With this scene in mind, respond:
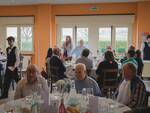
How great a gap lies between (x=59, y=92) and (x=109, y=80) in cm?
213

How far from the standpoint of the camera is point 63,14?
8.84m

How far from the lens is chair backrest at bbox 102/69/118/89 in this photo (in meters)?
4.93

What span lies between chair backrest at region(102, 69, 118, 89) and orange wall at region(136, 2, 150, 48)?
3.52 metres

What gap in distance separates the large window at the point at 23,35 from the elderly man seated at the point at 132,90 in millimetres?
6529

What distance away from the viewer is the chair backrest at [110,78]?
4926 mm

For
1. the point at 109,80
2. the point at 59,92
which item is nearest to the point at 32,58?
the point at 109,80

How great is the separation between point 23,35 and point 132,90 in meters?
7.01

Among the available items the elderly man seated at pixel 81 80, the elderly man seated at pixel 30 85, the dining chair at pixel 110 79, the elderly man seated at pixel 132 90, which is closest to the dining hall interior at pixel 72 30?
the dining chair at pixel 110 79

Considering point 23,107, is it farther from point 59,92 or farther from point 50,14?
point 50,14

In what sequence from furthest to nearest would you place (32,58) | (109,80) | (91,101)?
(32,58)
(109,80)
(91,101)

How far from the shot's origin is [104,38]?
29.1ft

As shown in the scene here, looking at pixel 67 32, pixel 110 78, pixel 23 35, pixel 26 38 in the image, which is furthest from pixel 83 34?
pixel 110 78

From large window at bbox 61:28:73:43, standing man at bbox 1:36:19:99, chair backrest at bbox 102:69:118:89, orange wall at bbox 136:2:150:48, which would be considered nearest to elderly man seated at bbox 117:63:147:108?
chair backrest at bbox 102:69:118:89

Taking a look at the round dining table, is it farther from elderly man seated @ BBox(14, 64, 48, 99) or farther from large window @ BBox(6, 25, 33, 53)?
large window @ BBox(6, 25, 33, 53)
